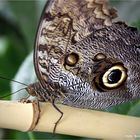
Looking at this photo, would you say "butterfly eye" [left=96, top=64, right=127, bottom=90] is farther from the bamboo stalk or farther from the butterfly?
the bamboo stalk

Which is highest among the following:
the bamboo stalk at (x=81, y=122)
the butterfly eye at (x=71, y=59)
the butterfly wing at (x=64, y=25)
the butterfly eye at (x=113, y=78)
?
the butterfly wing at (x=64, y=25)

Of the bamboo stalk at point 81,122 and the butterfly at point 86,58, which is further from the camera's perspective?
the butterfly at point 86,58

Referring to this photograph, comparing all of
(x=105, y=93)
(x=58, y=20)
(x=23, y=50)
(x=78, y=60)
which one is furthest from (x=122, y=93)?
(x=23, y=50)

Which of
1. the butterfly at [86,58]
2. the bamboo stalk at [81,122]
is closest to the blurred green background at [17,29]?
the butterfly at [86,58]

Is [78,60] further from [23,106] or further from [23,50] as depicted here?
[23,50]

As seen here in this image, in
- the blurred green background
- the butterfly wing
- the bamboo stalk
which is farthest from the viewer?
the blurred green background

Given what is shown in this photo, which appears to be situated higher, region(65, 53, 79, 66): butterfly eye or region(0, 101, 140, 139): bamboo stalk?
region(65, 53, 79, 66): butterfly eye

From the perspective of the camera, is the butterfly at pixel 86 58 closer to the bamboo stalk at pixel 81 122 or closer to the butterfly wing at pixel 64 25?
the butterfly wing at pixel 64 25

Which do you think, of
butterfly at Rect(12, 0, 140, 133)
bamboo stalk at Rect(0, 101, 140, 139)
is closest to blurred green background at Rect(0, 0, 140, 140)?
Result: butterfly at Rect(12, 0, 140, 133)
